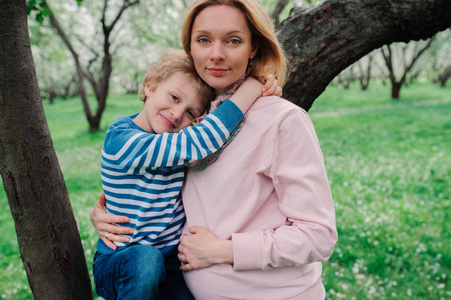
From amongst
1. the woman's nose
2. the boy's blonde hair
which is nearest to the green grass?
the boy's blonde hair

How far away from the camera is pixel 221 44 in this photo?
70.0 inches

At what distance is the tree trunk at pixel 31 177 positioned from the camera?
62.2 inches

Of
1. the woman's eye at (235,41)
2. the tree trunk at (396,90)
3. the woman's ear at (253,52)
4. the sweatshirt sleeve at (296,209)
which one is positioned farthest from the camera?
the tree trunk at (396,90)

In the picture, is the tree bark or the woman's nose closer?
the woman's nose

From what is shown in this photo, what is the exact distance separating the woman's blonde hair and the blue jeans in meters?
1.04

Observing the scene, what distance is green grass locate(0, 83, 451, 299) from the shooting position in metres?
4.32

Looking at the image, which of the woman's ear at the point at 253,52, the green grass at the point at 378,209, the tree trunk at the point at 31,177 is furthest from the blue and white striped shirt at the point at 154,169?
the green grass at the point at 378,209

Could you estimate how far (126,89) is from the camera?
48.7 meters

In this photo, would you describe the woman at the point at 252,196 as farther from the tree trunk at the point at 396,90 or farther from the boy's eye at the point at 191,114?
the tree trunk at the point at 396,90

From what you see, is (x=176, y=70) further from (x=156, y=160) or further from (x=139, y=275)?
(x=139, y=275)

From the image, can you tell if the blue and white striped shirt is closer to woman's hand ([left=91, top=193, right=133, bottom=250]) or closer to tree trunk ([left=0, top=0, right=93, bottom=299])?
woman's hand ([left=91, top=193, right=133, bottom=250])

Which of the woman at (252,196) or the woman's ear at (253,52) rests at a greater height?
the woman's ear at (253,52)

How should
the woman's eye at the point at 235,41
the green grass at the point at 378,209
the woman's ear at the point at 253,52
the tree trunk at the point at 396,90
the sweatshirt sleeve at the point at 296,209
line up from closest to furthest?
the sweatshirt sleeve at the point at 296,209
the woman's eye at the point at 235,41
the woman's ear at the point at 253,52
the green grass at the point at 378,209
the tree trunk at the point at 396,90

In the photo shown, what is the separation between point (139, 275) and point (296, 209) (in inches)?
28.6
